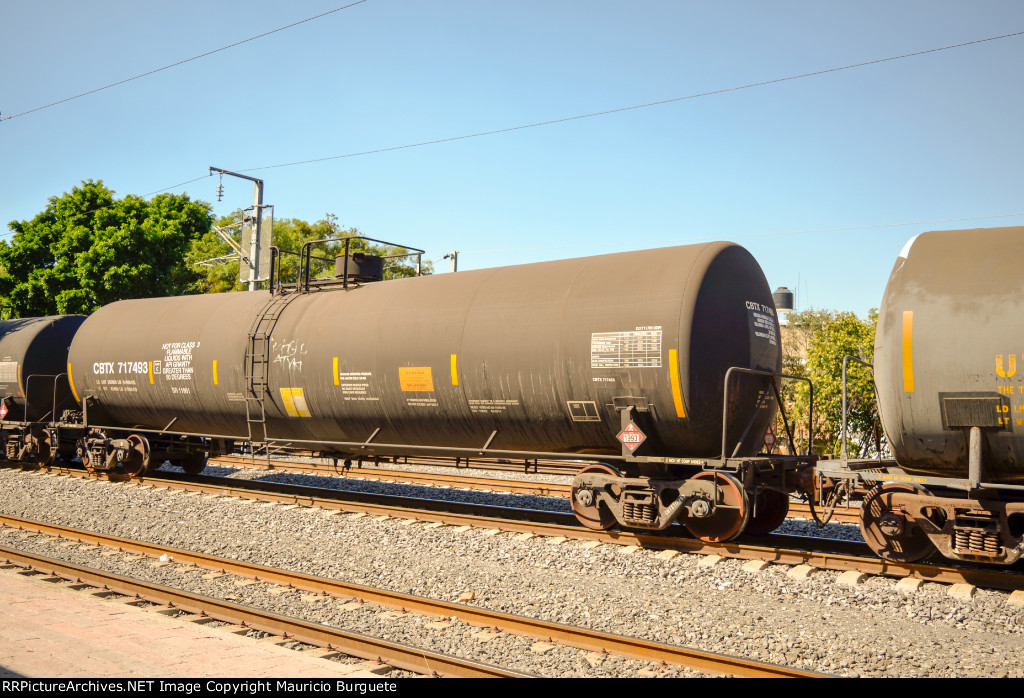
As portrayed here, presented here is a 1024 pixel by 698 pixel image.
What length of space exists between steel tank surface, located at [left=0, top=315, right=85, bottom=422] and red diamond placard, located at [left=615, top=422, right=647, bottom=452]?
15.4 m

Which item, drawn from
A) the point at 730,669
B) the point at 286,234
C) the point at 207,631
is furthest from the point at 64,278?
the point at 730,669

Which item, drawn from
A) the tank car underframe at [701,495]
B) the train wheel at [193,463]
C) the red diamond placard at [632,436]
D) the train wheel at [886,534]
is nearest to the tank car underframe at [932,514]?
the train wheel at [886,534]

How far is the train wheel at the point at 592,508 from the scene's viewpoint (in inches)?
412

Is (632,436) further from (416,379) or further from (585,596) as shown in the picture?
(416,379)

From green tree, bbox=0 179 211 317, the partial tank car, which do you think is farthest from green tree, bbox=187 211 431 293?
the partial tank car

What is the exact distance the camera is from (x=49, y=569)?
9.26 metres

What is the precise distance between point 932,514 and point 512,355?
558 centimetres

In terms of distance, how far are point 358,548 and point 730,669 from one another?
609cm

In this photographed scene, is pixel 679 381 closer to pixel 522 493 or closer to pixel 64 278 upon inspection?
pixel 522 493

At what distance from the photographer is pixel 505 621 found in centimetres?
700

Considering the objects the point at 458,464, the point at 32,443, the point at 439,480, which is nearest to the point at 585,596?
the point at 458,464

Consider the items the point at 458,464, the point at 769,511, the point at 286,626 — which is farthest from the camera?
the point at 458,464

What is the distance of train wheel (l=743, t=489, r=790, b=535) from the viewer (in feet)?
35.1

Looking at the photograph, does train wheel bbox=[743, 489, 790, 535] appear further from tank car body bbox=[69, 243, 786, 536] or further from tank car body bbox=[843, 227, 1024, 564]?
tank car body bbox=[843, 227, 1024, 564]
